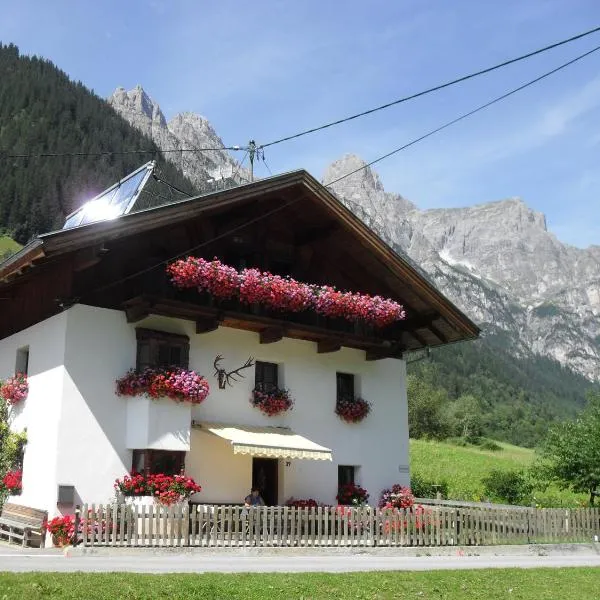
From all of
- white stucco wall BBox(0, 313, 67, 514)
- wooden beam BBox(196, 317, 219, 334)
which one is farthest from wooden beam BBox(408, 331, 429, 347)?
white stucco wall BBox(0, 313, 67, 514)

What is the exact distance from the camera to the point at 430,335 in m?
23.9

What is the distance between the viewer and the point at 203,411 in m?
18.5

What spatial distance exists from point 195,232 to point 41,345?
463cm

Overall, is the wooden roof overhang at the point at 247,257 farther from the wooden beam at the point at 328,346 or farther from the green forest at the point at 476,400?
the green forest at the point at 476,400

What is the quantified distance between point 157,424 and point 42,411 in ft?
8.93

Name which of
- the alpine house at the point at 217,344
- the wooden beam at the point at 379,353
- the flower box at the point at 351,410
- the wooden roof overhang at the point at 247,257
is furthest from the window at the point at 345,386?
the wooden roof overhang at the point at 247,257

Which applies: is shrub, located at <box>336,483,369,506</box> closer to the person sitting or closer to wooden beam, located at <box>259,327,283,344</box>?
the person sitting

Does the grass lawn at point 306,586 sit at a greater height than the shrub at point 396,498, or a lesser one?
lesser

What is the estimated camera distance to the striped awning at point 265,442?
56.5ft

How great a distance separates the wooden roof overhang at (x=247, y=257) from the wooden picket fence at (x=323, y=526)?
15.2 feet

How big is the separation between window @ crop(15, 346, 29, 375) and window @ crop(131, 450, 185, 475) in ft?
14.1

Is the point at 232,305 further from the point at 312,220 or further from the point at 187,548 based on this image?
the point at 187,548

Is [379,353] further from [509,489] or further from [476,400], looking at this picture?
[476,400]

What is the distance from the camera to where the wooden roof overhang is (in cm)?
1667
